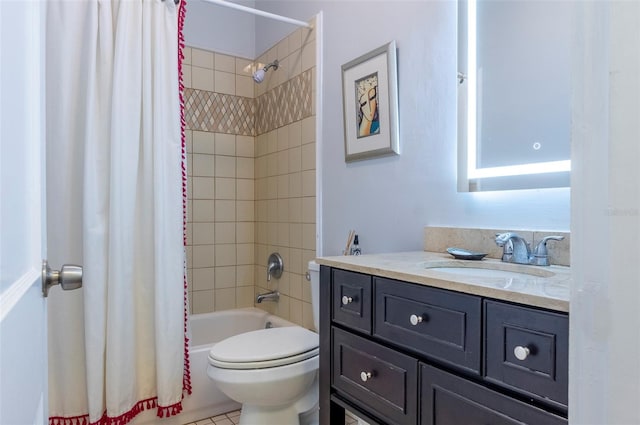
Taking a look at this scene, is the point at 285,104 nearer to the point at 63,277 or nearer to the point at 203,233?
the point at 203,233

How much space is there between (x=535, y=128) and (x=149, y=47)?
1534 millimetres

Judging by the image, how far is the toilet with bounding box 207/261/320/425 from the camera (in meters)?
1.54

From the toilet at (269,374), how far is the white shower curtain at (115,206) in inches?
13.0

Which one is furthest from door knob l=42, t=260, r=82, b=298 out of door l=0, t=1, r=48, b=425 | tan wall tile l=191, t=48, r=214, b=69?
tan wall tile l=191, t=48, r=214, b=69

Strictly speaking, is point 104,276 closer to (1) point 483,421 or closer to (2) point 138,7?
(2) point 138,7

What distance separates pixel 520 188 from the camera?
1268mm

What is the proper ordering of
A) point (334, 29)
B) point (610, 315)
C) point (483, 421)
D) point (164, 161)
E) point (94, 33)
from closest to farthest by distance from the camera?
1. point (610, 315)
2. point (483, 421)
3. point (94, 33)
4. point (164, 161)
5. point (334, 29)

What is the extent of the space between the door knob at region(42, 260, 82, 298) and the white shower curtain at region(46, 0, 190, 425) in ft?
3.51

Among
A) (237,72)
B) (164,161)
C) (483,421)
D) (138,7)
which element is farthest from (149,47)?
(483,421)

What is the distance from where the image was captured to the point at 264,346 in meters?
1.66

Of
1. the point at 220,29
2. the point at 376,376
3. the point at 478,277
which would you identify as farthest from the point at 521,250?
the point at 220,29

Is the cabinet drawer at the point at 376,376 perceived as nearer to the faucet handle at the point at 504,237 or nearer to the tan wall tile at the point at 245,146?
the faucet handle at the point at 504,237

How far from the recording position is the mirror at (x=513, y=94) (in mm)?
1192

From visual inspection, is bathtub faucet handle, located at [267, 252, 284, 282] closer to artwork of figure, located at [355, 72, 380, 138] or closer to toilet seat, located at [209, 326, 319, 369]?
toilet seat, located at [209, 326, 319, 369]
